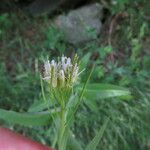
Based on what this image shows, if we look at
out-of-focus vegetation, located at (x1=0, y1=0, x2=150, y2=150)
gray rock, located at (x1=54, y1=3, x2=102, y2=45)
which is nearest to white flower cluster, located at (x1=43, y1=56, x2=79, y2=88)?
out-of-focus vegetation, located at (x1=0, y1=0, x2=150, y2=150)

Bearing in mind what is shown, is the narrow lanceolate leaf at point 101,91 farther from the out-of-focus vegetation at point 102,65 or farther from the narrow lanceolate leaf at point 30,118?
the out-of-focus vegetation at point 102,65

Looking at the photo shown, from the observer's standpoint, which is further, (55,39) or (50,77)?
(55,39)

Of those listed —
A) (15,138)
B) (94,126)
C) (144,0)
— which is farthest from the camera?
(144,0)

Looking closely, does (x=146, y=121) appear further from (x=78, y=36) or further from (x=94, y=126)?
(x=78, y=36)

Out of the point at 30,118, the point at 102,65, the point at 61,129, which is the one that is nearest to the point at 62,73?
the point at 61,129

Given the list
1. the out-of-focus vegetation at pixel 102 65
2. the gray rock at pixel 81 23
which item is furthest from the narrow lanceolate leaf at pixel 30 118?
the gray rock at pixel 81 23

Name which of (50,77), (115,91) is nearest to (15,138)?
(50,77)
